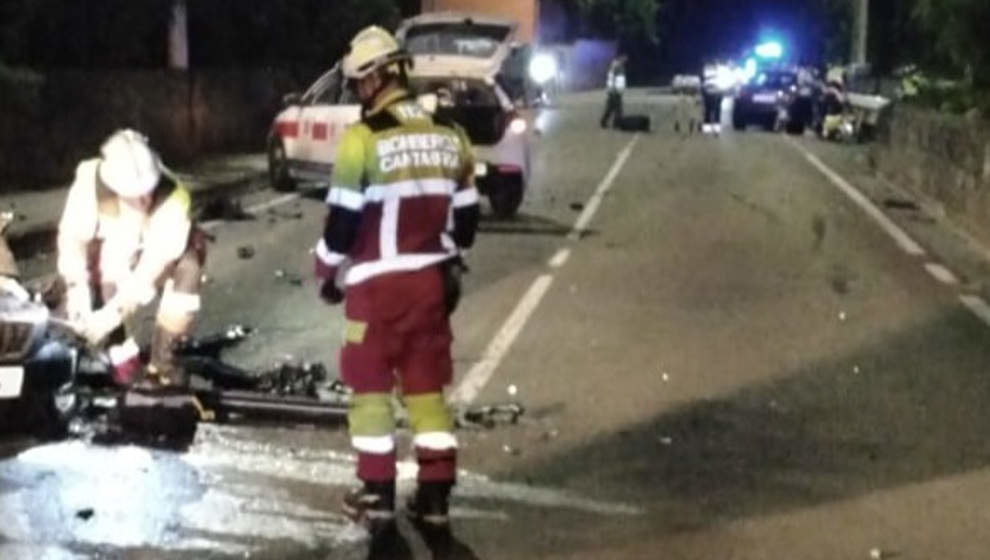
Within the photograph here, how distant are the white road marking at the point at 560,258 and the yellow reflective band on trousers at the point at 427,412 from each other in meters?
10.9

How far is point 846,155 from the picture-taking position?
1647 inches

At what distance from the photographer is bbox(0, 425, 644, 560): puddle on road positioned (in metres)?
8.32

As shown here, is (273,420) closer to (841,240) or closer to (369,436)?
(369,436)

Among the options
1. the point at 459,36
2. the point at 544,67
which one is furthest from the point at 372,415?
the point at 544,67

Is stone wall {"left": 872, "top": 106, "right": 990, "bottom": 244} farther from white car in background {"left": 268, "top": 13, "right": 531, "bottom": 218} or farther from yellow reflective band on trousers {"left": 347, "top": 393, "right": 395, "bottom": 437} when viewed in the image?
yellow reflective band on trousers {"left": 347, "top": 393, "right": 395, "bottom": 437}

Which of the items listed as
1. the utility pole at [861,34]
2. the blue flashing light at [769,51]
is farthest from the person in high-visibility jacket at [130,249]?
the blue flashing light at [769,51]

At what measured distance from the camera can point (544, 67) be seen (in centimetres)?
7969

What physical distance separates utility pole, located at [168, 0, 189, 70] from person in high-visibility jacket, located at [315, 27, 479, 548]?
26.7 m

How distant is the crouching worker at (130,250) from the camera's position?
1041 centimetres

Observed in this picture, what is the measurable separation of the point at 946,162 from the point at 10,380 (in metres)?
18.3

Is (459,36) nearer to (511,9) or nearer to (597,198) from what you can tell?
(597,198)

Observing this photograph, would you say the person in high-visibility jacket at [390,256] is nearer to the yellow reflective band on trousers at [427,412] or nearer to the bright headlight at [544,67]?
the yellow reflective band on trousers at [427,412]

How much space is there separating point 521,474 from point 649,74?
110610mm

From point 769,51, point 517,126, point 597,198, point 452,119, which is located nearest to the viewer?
point 452,119
